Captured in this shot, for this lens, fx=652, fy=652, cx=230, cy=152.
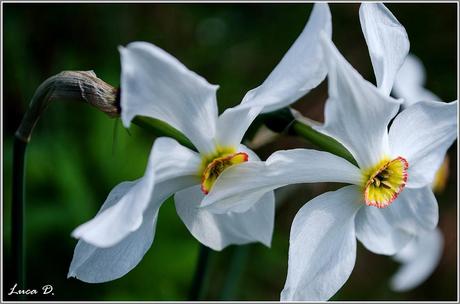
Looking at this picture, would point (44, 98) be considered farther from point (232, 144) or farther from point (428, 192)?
point (428, 192)

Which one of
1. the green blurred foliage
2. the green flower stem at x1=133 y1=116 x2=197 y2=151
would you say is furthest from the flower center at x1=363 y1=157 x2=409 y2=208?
the green blurred foliage

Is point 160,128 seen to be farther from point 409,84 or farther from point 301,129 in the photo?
point 409,84

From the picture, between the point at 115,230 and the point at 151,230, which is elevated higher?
the point at 115,230

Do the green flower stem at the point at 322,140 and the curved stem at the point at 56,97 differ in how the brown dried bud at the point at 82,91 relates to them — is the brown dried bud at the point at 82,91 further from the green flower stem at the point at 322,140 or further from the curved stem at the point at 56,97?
the green flower stem at the point at 322,140

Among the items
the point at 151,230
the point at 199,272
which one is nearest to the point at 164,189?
the point at 151,230

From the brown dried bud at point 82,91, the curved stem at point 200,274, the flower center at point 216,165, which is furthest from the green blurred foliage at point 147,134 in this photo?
the brown dried bud at point 82,91

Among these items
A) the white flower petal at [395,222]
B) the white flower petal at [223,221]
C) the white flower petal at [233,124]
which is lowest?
the white flower petal at [395,222]
